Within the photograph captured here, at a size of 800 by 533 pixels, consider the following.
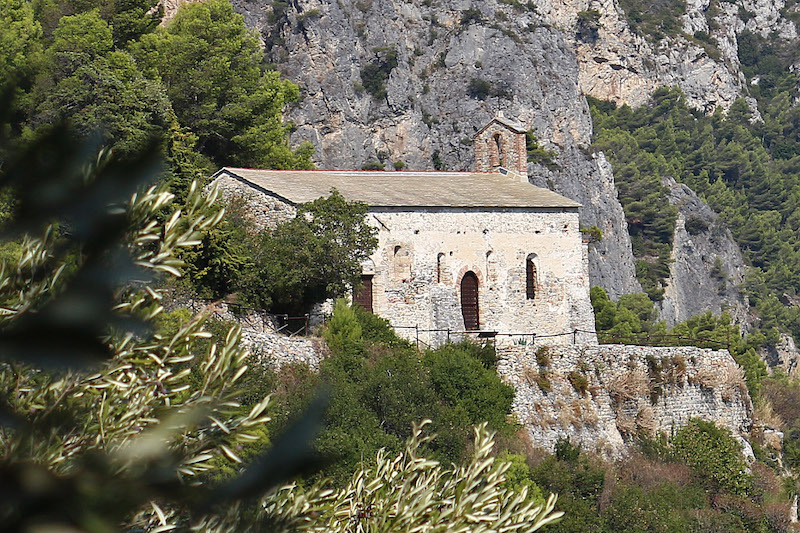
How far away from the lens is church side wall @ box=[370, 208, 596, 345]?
30.9m

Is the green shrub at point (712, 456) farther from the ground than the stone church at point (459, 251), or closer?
closer

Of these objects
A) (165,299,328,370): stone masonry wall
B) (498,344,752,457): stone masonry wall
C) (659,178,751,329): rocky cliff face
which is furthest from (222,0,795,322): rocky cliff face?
(165,299,328,370): stone masonry wall

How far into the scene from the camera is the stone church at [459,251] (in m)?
30.8

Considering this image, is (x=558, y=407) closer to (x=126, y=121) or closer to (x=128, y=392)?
(x=126, y=121)

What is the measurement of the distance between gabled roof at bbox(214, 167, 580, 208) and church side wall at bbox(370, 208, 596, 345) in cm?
30

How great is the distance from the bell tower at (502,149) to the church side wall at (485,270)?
4228 millimetres

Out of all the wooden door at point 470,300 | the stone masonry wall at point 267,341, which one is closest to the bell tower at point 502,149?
the wooden door at point 470,300

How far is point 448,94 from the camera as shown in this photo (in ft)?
260

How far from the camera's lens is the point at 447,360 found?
2814 cm

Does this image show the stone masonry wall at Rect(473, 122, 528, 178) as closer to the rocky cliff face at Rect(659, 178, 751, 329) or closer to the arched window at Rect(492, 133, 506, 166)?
the arched window at Rect(492, 133, 506, 166)

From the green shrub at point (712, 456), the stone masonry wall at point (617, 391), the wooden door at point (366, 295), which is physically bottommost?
the green shrub at point (712, 456)

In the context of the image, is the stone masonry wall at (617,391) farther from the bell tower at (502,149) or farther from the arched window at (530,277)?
the bell tower at (502,149)

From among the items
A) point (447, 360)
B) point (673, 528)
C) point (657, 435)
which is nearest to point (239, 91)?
point (447, 360)

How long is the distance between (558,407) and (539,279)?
5.00 metres
